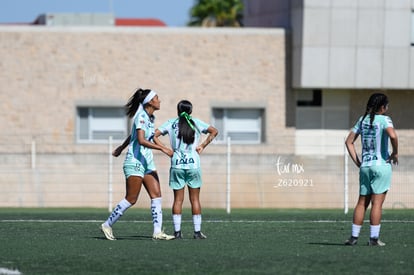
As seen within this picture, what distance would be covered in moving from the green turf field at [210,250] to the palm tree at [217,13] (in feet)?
145

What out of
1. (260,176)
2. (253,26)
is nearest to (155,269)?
(260,176)

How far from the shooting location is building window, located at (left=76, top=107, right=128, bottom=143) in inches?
1409

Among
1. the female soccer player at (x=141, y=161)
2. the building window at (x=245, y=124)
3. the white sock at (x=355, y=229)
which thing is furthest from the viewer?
the building window at (x=245, y=124)

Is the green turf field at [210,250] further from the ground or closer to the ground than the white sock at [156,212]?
closer to the ground

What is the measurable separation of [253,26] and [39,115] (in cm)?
820

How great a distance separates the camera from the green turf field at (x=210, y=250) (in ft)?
38.2

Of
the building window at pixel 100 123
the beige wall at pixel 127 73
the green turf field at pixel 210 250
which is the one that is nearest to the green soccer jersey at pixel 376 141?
the green turf field at pixel 210 250

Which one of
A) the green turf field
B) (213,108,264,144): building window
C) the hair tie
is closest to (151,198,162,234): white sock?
the green turf field

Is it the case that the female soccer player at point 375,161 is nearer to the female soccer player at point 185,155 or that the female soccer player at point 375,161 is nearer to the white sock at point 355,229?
the white sock at point 355,229

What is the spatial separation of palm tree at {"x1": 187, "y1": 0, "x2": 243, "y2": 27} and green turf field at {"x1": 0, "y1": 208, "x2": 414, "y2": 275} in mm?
44237

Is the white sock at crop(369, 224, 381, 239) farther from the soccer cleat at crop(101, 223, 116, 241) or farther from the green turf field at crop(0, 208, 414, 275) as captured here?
the soccer cleat at crop(101, 223, 116, 241)

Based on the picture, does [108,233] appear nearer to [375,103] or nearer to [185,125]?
[185,125]

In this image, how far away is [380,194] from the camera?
13.9 metres

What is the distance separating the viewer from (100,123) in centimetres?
3606
